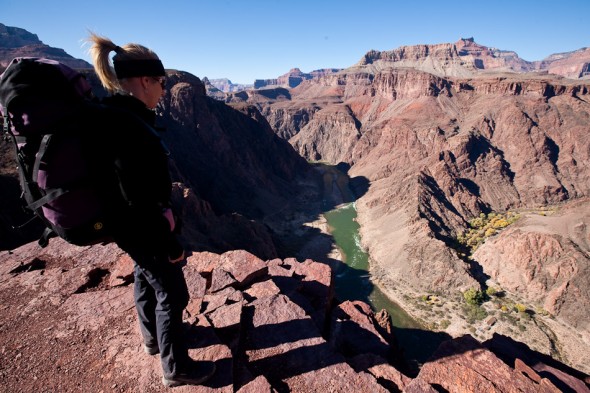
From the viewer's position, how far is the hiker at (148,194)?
2.40 meters

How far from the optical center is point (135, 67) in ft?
8.54

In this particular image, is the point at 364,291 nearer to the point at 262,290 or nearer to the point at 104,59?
the point at 262,290

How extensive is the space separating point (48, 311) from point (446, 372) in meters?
5.93

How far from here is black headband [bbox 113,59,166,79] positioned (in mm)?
2570

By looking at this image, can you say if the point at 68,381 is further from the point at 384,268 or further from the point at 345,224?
the point at 345,224

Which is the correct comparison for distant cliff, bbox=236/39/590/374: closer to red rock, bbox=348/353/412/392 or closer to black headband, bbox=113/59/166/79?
red rock, bbox=348/353/412/392

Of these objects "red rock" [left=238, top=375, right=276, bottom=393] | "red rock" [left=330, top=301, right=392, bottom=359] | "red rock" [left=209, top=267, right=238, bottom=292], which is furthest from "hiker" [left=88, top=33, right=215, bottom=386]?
"red rock" [left=330, top=301, right=392, bottom=359]

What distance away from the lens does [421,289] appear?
102ft

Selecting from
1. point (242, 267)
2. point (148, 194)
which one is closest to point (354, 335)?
point (242, 267)

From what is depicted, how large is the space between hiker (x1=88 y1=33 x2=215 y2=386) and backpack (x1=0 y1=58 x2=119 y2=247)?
18cm

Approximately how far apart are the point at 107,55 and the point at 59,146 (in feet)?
2.98

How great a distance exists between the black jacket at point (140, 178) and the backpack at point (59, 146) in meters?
0.12

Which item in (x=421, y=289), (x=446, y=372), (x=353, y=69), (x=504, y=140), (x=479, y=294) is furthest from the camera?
(x=353, y=69)

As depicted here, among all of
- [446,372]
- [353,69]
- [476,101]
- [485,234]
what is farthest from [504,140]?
[353,69]
